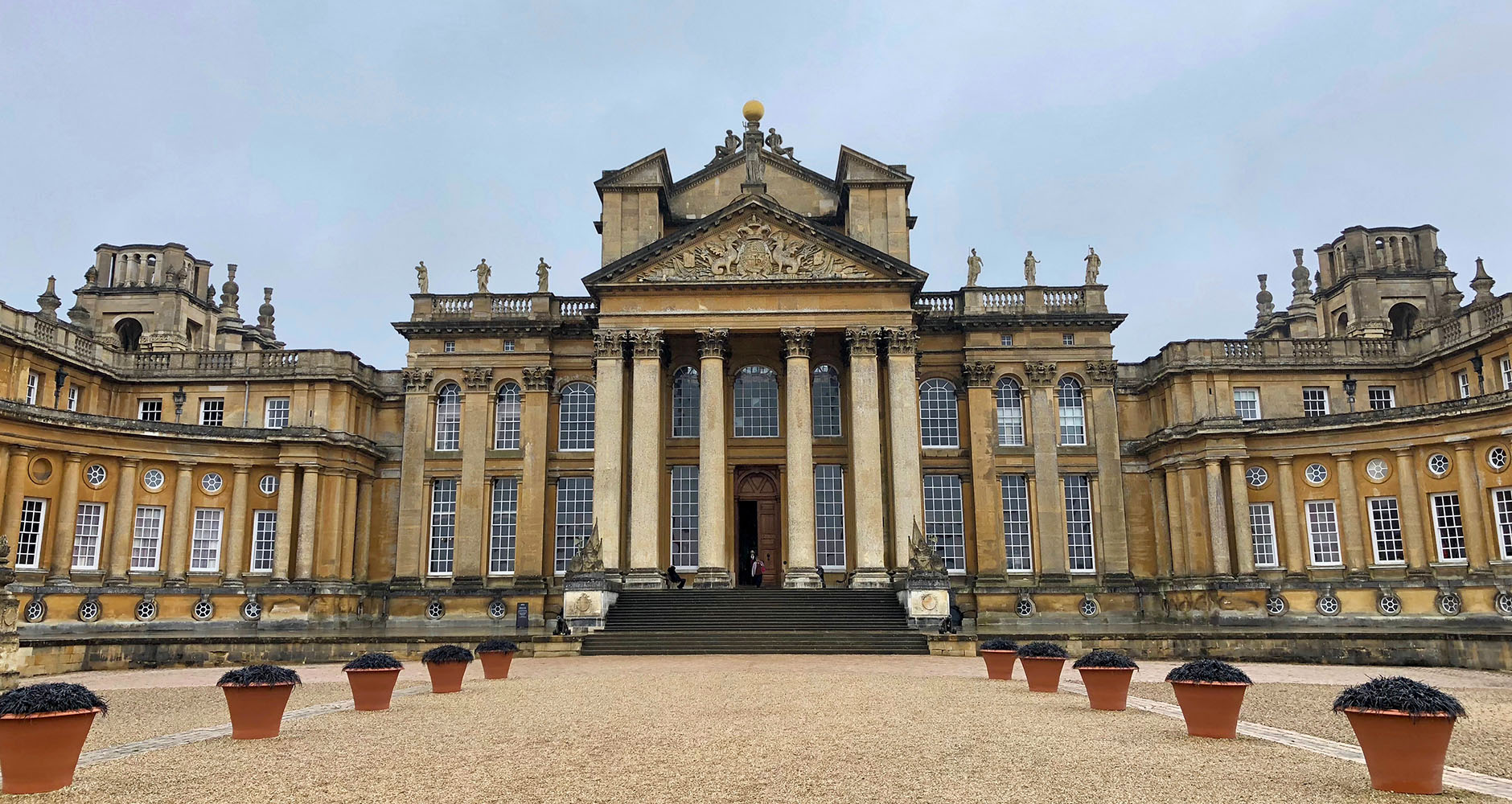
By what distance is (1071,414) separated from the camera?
122ft

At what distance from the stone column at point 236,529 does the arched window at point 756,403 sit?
1713 cm

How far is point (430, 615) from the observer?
35281 millimetres

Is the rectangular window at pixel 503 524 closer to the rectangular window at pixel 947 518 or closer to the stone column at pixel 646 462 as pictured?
the stone column at pixel 646 462

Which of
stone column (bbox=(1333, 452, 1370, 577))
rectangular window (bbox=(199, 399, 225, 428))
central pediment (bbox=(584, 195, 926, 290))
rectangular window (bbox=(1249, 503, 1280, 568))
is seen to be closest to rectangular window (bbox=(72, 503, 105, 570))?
rectangular window (bbox=(199, 399, 225, 428))

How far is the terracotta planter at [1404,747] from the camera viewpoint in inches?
322

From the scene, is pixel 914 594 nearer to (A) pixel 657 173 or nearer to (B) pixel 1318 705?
(B) pixel 1318 705

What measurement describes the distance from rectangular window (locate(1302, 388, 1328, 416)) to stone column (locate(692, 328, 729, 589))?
21.1 m

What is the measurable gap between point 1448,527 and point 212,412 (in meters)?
42.0

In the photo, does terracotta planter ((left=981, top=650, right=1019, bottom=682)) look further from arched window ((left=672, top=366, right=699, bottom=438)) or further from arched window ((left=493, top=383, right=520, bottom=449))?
arched window ((left=493, top=383, right=520, bottom=449))

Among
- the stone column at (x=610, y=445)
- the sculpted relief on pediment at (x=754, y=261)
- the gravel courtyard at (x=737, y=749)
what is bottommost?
the gravel courtyard at (x=737, y=749)

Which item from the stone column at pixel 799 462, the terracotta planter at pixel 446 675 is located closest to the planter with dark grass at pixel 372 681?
the terracotta planter at pixel 446 675

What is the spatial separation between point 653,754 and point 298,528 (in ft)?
96.3

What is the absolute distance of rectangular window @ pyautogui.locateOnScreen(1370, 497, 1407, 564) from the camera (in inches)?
1329

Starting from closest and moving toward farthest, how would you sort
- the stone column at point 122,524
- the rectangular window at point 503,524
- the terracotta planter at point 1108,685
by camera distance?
the terracotta planter at point 1108,685 → the stone column at point 122,524 → the rectangular window at point 503,524
